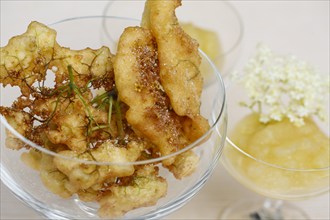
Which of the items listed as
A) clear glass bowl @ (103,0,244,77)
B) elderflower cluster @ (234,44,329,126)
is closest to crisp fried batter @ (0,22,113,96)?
elderflower cluster @ (234,44,329,126)

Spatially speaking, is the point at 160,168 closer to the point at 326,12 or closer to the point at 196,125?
the point at 196,125

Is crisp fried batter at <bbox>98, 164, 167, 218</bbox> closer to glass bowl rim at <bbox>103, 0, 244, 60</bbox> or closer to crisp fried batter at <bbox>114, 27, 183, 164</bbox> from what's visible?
crisp fried batter at <bbox>114, 27, 183, 164</bbox>

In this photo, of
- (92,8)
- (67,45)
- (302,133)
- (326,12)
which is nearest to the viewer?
(67,45)

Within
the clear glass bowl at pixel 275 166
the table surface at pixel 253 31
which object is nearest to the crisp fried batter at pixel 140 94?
the clear glass bowl at pixel 275 166

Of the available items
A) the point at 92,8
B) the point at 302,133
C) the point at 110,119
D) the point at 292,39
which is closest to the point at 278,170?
the point at 302,133

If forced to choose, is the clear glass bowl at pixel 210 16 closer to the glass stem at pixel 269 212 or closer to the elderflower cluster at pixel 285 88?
the elderflower cluster at pixel 285 88
